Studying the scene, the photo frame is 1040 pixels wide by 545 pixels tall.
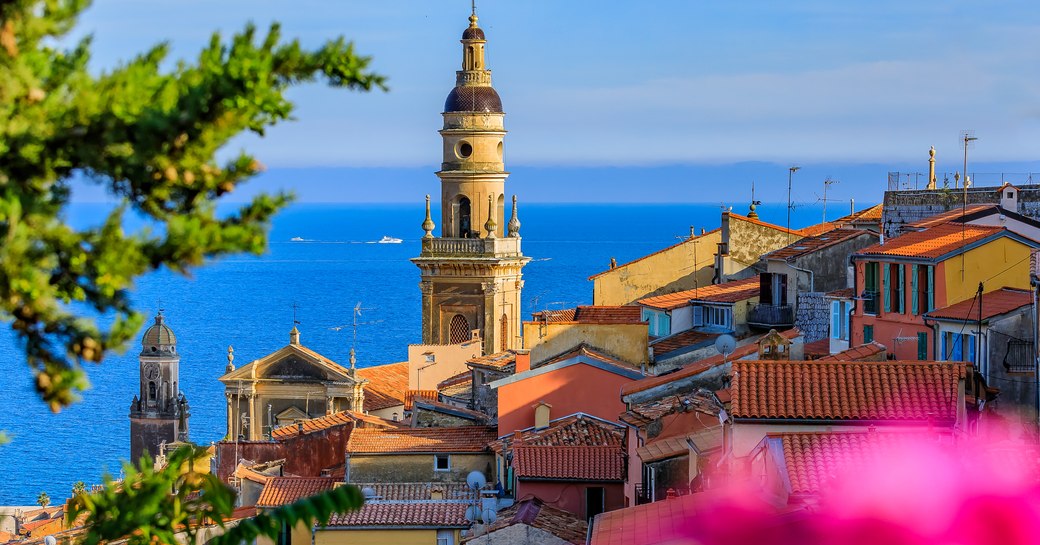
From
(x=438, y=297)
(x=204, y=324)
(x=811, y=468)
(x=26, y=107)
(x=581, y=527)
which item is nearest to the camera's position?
(x=26, y=107)

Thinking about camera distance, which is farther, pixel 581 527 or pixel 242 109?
pixel 581 527

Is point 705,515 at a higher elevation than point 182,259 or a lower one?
lower

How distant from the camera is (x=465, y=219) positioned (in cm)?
6347

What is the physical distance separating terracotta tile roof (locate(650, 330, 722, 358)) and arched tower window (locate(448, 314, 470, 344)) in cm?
2540

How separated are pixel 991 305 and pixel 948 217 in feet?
23.6

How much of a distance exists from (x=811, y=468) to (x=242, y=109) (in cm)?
1024

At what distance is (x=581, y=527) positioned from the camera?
24.8 meters

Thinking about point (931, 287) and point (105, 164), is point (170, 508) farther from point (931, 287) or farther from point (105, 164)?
point (931, 287)

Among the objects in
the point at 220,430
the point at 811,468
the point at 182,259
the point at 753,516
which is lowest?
the point at 220,430

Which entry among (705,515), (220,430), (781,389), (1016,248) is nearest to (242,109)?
(705,515)

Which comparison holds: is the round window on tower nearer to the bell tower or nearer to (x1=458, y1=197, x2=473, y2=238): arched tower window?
the bell tower

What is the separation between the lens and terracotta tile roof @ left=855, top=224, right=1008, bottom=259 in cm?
2570

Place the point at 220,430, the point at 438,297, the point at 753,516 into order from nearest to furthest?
the point at 753,516 → the point at 438,297 → the point at 220,430

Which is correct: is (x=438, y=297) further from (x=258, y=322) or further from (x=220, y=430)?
(x=258, y=322)
